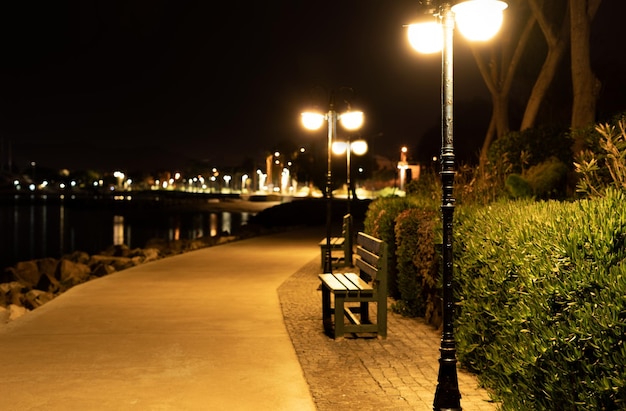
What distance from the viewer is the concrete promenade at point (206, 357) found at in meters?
7.27

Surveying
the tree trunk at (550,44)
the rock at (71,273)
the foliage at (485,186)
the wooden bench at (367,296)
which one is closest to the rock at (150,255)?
the rock at (71,273)

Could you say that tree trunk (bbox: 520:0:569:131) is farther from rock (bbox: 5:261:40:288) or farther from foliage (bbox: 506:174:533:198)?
rock (bbox: 5:261:40:288)

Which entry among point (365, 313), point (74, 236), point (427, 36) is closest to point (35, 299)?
point (365, 313)

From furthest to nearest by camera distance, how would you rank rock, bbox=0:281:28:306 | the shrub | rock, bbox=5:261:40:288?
1. rock, bbox=5:261:40:288
2. rock, bbox=0:281:28:306
3. the shrub

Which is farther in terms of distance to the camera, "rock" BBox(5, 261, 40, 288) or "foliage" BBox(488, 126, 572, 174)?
"rock" BBox(5, 261, 40, 288)

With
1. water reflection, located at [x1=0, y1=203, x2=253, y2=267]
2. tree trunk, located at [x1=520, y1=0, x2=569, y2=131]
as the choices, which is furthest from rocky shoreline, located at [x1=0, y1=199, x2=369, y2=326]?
water reflection, located at [x1=0, y1=203, x2=253, y2=267]

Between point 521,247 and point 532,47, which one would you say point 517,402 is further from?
point 532,47

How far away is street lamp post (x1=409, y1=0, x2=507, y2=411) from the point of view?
6613mm

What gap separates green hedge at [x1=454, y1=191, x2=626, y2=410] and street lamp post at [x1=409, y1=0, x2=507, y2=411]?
0.38 m

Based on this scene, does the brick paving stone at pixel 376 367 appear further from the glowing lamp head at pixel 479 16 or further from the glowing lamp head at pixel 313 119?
the glowing lamp head at pixel 313 119

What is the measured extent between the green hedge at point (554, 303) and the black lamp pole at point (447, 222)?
1.24 ft

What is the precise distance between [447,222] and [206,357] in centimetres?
345

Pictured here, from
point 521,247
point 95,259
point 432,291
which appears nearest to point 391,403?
point 521,247

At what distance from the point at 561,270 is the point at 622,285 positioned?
2.62 feet
